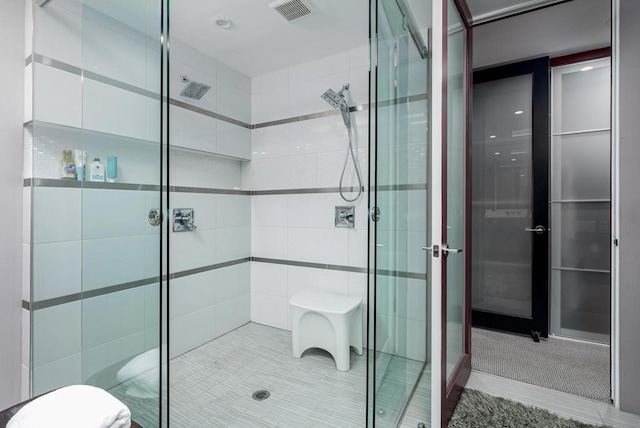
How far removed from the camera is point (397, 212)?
1.55 metres

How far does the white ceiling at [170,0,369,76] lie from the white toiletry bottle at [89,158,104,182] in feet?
4.26

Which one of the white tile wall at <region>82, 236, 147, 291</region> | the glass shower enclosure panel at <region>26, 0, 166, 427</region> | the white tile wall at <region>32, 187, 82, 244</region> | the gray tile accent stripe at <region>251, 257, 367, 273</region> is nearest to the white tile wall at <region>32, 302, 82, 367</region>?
the glass shower enclosure panel at <region>26, 0, 166, 427</region>

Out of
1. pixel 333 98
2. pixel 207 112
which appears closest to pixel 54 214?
pixel 207 112

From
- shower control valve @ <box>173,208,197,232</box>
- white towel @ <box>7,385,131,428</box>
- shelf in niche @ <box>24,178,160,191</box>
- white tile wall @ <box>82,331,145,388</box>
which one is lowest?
white tile wall @ <box>82,331,145,388</box>

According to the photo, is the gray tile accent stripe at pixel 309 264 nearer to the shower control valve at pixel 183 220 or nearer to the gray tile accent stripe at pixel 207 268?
the gray tile accent stripe at pixel 207 268

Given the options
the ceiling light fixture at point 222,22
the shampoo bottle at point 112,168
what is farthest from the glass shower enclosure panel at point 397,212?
the ceiling light fixture at point 222,22

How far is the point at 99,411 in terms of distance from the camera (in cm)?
71

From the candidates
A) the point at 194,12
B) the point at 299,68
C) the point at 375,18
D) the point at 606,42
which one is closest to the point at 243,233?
the point at 299,68

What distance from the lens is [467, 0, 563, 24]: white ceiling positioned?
2125 mm

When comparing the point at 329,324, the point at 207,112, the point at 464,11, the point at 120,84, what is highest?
the point at 464,11

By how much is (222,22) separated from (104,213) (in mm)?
1619

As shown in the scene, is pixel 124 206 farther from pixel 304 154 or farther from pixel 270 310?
pixel 270 310

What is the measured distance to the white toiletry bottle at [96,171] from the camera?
126 cm

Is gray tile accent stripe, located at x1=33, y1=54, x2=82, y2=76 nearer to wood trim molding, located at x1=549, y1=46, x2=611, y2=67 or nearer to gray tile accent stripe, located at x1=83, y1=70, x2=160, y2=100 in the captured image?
gray tile accent stripe, located at x1=83, y1=70, x2=160, y2=100
